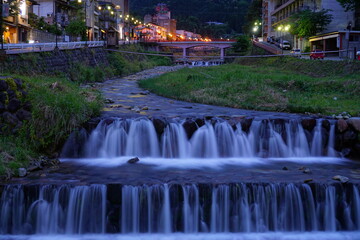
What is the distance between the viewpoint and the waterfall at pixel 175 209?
10711 millimetres

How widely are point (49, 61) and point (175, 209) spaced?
21580 millimetres

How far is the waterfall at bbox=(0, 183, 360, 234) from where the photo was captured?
1071 cm

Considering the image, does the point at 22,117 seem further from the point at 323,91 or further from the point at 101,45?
the point at 101,45

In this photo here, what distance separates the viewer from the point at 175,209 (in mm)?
10742

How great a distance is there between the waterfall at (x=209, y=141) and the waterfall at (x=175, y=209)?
4.27 m

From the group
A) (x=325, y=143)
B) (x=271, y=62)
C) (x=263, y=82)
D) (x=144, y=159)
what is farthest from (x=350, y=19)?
(x=144, y=159)

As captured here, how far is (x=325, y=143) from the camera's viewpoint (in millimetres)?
15914

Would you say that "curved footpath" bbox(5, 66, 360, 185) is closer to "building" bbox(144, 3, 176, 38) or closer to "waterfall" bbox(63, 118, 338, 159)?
"waterfall" bbox(63, 118, 338, 159)

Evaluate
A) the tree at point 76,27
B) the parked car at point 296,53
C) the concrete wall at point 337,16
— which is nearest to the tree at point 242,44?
the concrete wall at point 337,16

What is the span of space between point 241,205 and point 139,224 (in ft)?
8.72

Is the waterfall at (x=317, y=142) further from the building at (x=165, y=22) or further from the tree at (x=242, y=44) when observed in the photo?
the building at (x=165, y=22)

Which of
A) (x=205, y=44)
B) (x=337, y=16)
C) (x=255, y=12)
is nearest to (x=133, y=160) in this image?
(x=337, y=16)

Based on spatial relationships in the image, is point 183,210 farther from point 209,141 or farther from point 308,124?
point 308,124

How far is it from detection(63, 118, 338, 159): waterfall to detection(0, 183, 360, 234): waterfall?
14.0ft
